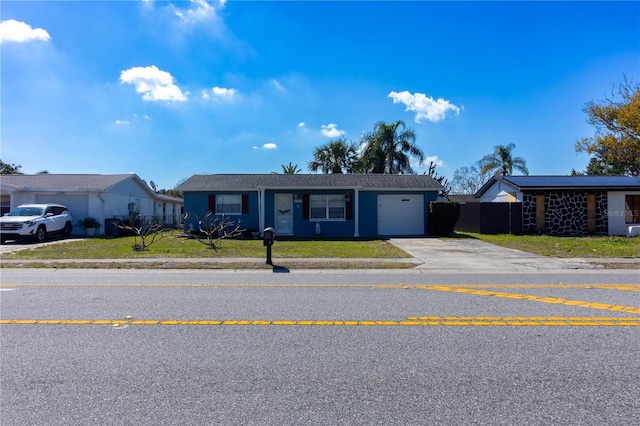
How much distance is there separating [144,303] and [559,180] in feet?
85.5

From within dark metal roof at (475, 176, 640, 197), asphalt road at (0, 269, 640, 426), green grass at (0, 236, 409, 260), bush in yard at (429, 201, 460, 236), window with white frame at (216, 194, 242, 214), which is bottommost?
asphalt road at (0, 269, 640, 426)

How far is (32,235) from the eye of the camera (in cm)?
1894

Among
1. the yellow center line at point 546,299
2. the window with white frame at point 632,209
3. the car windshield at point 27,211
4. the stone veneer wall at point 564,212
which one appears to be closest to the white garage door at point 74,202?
the car windshield at point 27,211

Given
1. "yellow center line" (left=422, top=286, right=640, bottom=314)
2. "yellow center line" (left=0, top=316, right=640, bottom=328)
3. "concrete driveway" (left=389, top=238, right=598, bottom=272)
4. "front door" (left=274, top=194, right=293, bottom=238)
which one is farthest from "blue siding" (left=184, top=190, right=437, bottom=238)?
"yellow center line" (left=0, top=316, right=640, bottom=328)

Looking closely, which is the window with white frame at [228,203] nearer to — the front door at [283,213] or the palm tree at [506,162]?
the front door at [283,213]

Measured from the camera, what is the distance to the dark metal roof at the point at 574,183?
23.0m

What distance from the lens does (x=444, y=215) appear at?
21.4 metres

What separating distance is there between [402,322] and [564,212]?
22.1 m

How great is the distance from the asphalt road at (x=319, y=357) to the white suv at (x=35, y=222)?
13.4 metres

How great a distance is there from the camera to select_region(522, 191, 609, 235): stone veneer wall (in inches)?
917

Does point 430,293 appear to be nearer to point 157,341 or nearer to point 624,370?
point 624,370

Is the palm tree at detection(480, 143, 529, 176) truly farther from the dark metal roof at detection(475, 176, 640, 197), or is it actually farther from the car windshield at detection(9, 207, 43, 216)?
the car windshield at detection(9, 207, 43, 216)

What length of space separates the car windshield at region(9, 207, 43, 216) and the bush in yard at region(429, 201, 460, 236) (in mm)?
20009

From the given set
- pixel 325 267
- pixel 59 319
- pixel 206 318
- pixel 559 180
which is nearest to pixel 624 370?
pixel 206 318
